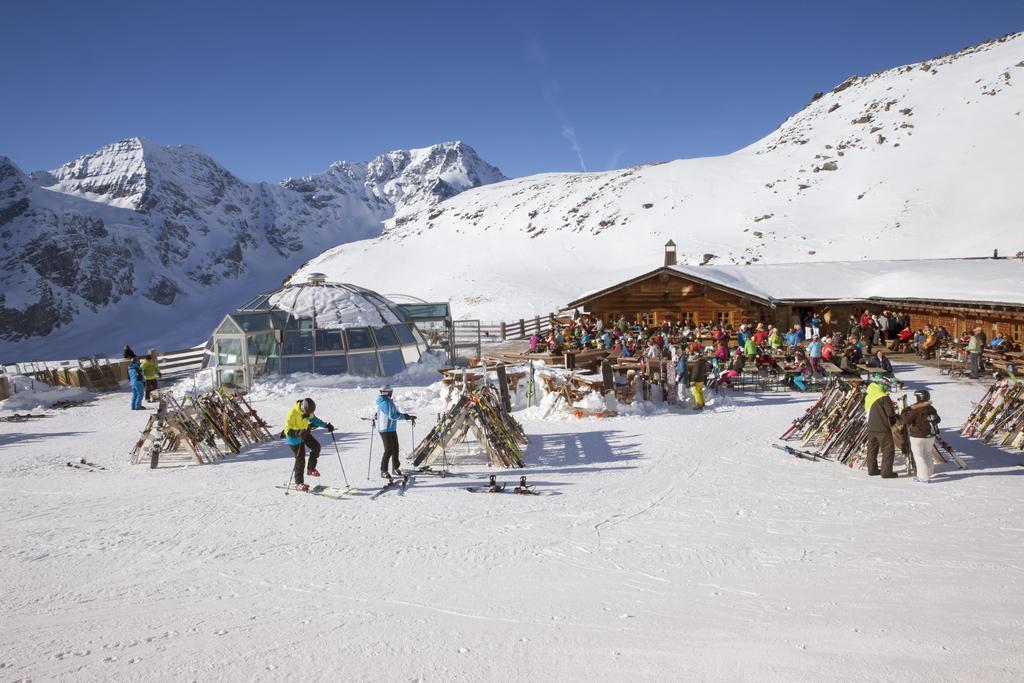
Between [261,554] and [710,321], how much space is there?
75.4 ft

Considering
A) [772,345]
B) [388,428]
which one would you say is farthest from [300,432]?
[772,345]

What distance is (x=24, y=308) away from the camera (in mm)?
66875

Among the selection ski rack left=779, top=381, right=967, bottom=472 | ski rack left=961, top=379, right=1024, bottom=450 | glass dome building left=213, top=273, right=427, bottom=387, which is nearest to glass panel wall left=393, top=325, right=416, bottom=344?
glass dome building left=213, top=273, right=427, bottom=387

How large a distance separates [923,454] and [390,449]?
→ 23.3 ft

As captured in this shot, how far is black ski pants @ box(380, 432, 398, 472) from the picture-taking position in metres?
9.02

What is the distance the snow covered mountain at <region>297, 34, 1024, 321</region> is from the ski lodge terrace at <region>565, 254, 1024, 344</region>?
18.3 m

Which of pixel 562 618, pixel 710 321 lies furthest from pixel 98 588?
pixel 710 321

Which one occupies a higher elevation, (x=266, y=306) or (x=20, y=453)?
(x=266, y=306)

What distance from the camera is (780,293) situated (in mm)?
26391

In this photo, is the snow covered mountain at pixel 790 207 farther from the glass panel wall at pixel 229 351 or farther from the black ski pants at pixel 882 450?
the black ski pants at pixel 882 450

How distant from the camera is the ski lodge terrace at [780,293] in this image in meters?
24.4

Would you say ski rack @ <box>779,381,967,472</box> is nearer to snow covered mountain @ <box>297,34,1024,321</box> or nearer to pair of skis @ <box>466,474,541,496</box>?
pair of skis @ <box>466,474,541,496</box>

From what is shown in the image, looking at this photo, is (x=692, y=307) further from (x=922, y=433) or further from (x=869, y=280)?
(x=922, y=433)

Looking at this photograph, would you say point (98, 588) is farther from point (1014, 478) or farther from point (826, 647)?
point (1014, 478)
